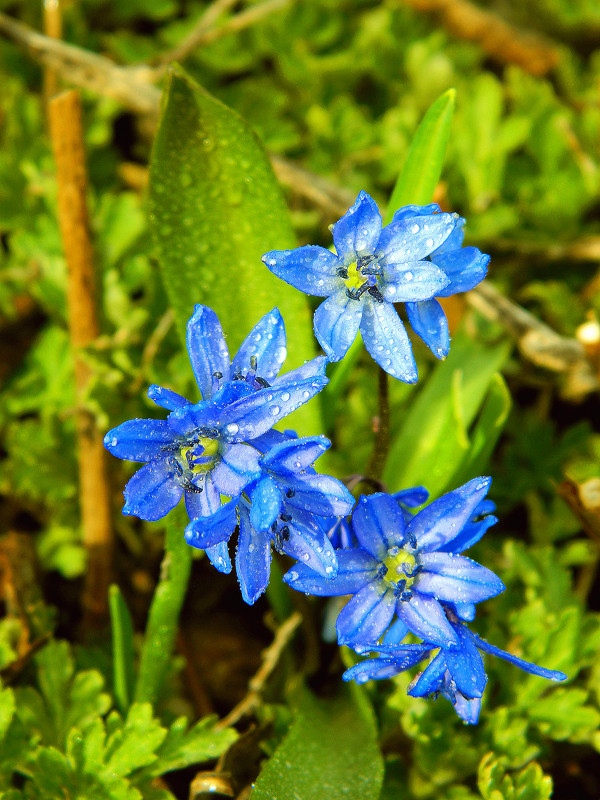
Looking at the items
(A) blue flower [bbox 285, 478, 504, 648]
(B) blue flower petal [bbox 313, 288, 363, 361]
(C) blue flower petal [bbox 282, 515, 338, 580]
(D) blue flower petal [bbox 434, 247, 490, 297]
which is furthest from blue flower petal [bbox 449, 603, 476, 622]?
(D) blue flower petal [bbox 434, 247, 490, 297]

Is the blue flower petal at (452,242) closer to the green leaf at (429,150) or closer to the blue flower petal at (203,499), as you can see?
the green leaf at (429,150)

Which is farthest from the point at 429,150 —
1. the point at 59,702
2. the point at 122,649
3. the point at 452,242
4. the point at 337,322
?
the point at 59,702

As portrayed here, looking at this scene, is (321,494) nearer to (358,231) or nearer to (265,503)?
(265,503)

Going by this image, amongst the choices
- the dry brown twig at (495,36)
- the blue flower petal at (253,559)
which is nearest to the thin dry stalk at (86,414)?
the blue flower petal at (253,559)

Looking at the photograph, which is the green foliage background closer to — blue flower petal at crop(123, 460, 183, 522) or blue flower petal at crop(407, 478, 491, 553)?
blue flower petal at crop(407, 478, 491, 553)

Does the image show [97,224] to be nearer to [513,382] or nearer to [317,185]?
[317,185]

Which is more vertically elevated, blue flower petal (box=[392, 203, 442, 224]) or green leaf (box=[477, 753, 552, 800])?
blue flower petal (box=[392, 203, 442, 224])
